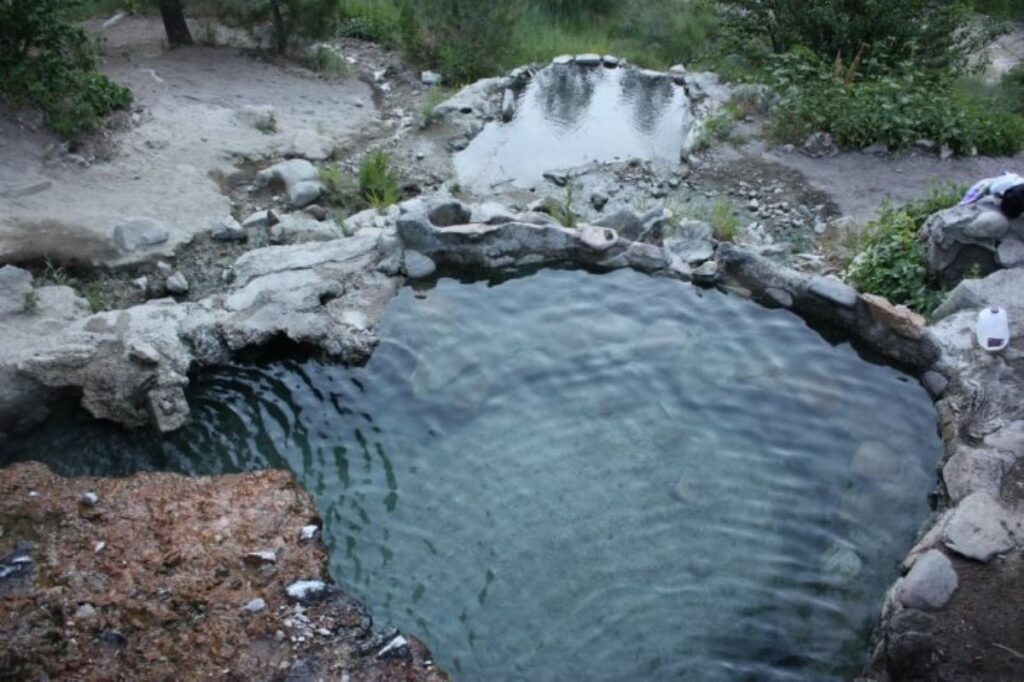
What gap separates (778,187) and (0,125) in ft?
27.3

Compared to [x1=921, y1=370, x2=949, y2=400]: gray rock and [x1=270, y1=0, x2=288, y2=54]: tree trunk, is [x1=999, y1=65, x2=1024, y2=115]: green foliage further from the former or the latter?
[x1=270, y1=0, x2=288, y2=54]: tree trunk

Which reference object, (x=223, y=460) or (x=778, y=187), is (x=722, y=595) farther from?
(x=778, y=187)

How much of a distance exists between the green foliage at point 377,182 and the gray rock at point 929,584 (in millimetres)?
6126

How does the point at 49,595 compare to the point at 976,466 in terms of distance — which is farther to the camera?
the point at 976,466

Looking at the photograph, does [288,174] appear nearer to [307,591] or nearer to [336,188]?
[336,188]

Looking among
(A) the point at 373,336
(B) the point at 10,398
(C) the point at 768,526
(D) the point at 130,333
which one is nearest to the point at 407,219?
(A) the point at 373,336

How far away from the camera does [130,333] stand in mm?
6629

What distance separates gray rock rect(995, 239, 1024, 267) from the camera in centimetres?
755

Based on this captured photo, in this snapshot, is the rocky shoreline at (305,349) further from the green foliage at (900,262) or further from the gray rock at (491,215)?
the green foliage at (900,262)

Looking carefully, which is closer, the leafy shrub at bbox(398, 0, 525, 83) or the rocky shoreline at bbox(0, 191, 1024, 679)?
the rocky shoreline at bbox(0, 191, 1024, 679)

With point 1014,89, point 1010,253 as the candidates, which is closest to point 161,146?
point 1010,253

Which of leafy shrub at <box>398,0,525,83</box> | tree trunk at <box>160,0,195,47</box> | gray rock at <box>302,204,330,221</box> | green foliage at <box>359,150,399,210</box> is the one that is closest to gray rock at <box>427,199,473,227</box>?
green foliage at <box>359,150,399,210</box>

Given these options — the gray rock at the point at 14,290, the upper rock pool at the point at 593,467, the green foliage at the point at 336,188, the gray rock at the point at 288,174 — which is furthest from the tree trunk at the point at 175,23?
the upper rock pool at the point at 593,467

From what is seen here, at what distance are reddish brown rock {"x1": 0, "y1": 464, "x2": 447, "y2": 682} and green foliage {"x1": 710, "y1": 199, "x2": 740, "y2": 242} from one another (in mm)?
4905
